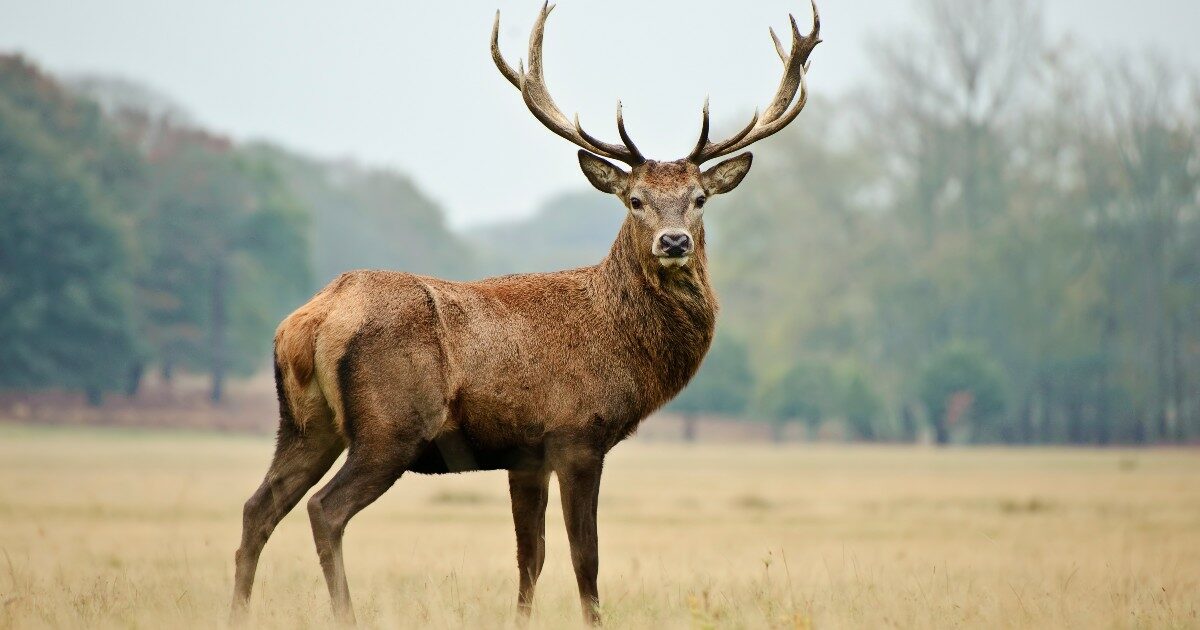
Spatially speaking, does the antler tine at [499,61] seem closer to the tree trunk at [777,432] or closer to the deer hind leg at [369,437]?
the deer hind leg at [369,437]

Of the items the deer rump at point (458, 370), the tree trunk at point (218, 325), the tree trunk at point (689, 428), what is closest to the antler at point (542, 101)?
the deer rump at point (458, 370)

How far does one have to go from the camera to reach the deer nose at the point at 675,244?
872 cm

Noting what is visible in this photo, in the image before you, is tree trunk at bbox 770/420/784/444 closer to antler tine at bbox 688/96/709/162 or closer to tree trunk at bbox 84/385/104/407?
tree trunk at bbox 84/385/104/407

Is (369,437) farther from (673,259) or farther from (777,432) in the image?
(777,432)

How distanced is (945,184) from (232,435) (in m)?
34.0

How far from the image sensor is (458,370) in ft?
27.5

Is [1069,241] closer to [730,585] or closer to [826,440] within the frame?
[826,440]

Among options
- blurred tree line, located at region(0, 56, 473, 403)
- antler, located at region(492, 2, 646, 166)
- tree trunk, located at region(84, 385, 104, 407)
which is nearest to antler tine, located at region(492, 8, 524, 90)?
antler, located at region(492, 2, 646, 166)

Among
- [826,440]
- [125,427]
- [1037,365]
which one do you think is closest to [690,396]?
[826,440]

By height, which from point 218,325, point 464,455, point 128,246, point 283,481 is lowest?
point 283,481

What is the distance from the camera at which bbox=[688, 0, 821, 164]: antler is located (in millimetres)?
9703

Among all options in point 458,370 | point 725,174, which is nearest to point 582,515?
point 458,370

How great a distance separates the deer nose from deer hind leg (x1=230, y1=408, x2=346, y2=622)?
2.31 m

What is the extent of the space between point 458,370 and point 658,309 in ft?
4.87
